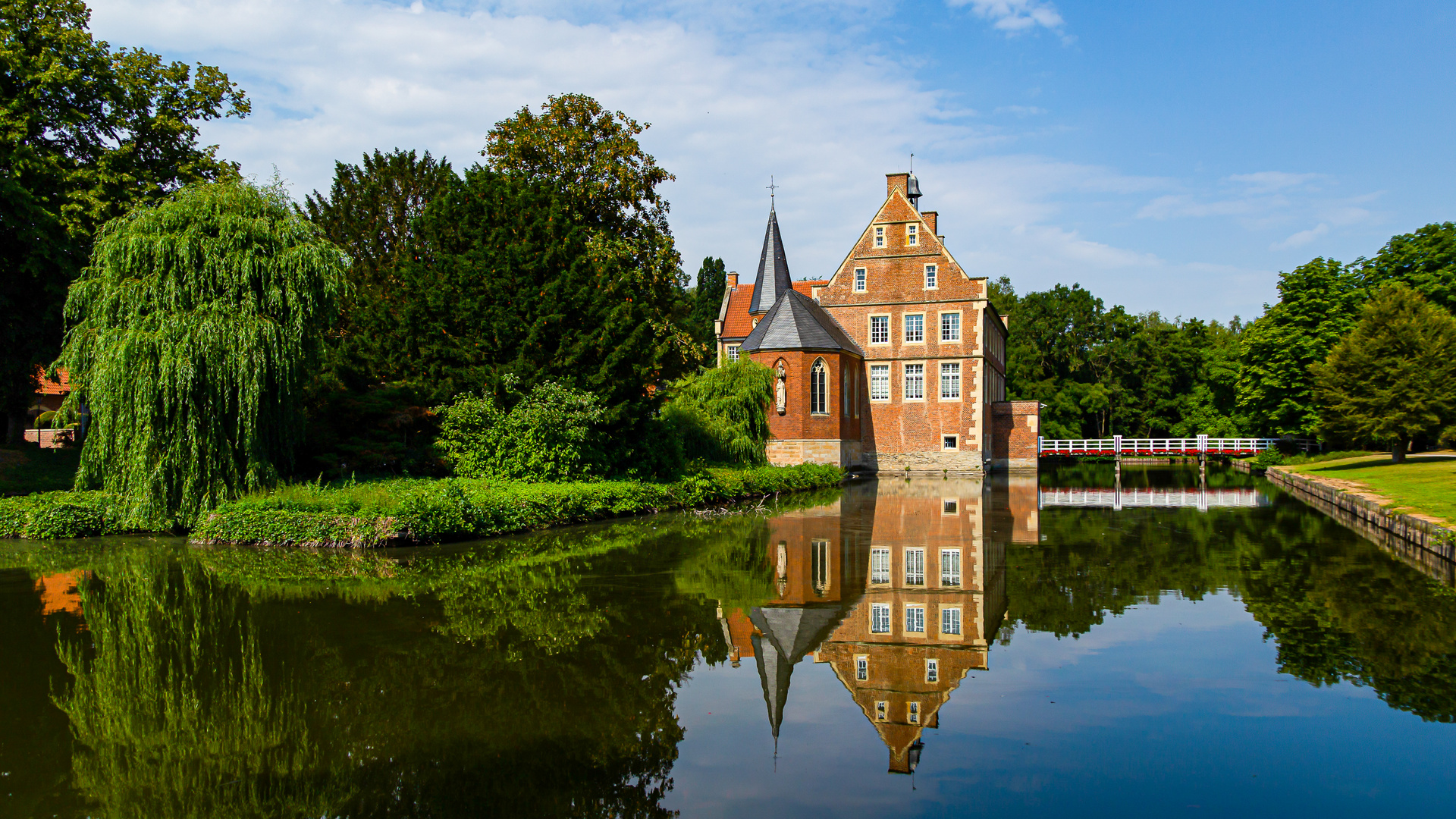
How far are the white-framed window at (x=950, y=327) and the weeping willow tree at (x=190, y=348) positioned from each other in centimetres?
2679

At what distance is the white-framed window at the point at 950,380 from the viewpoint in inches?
A: 1473

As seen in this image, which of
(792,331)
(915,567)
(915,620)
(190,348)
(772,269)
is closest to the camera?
(915,620)

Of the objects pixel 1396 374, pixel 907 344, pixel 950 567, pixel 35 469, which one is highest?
pixel 907 344

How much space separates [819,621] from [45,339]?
21.8 metres

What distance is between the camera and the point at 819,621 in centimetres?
890

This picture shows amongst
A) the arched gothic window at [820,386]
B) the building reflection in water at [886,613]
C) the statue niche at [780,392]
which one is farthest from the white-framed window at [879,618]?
the arched gothic window at [820,386]

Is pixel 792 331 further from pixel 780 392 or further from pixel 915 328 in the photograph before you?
pixel 915 328

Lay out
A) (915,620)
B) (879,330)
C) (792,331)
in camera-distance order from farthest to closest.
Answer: (879,330) < (792,331) < (915,620)

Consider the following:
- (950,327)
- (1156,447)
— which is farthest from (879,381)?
(1156,447)

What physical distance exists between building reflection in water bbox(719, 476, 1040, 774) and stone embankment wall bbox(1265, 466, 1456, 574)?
5777mm

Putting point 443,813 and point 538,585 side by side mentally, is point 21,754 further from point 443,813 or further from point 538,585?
point 538,585

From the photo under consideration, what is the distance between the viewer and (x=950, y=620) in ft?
29.4

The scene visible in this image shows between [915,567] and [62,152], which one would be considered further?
[62,152]

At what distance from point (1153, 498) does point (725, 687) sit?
23.0 m
